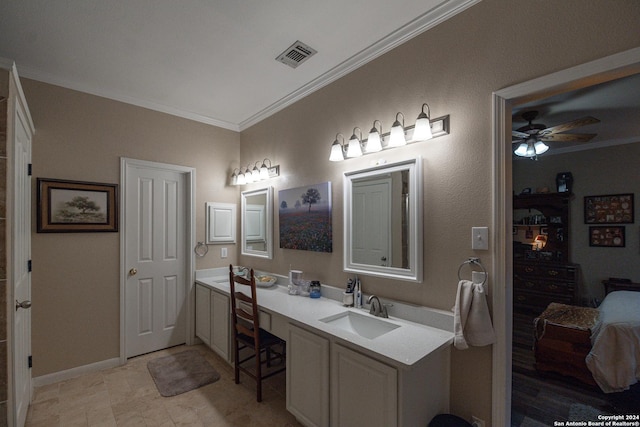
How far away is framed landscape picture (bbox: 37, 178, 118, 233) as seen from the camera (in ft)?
8.06

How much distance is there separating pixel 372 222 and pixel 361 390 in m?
1.11

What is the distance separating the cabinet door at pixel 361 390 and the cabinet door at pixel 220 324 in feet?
4.60

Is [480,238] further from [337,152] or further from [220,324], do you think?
[220,324]

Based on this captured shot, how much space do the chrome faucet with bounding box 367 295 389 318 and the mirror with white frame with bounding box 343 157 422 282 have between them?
18 centimetres

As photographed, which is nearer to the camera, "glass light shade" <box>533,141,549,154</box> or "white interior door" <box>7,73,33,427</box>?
"white interior door" <box>7,73,33,427</box>

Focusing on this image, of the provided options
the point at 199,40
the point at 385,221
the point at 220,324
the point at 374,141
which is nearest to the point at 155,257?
the point at 220,324

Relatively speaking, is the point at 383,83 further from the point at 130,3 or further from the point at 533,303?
the point at 533,303

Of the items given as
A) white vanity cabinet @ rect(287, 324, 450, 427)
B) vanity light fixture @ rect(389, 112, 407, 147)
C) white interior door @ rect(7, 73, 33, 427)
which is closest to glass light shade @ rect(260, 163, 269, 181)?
vanity light fixture @ rect(389, 112, 407, 147)

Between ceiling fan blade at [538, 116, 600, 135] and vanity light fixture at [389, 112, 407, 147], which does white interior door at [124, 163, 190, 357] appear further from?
ceiling fan blade at [538, 116, 600, 135]

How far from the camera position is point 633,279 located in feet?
12.5

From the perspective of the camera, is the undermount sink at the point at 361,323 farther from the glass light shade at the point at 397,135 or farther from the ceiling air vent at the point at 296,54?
the ceiling air vent at the point at 296,54

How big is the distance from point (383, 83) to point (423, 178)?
0.81 metres

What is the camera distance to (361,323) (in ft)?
6.62

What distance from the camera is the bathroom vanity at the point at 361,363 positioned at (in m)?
1.37
